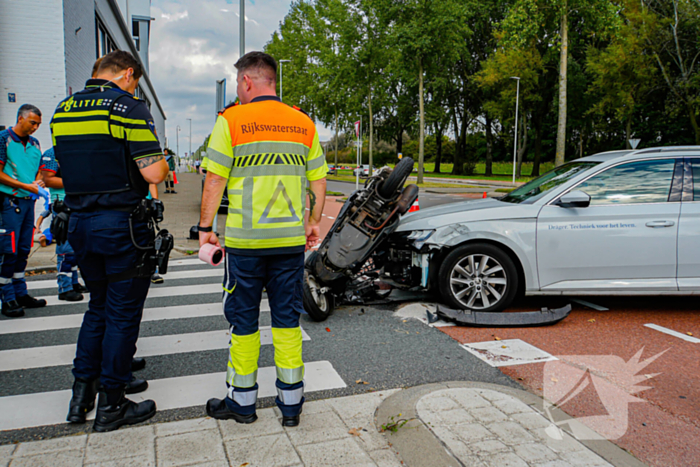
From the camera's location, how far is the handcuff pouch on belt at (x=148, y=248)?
9.98ft

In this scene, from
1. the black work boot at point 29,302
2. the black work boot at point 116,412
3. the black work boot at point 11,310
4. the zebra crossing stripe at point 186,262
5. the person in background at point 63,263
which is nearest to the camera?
the black work boot at point 116,412

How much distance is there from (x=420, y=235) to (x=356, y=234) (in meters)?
0.66

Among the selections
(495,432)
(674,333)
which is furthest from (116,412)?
(674,333)

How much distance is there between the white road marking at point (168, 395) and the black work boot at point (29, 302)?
245 centimetres

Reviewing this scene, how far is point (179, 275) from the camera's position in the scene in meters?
7.56

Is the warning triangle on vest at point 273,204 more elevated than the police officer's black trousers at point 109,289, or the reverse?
the warning triangle on vest at point 273,204

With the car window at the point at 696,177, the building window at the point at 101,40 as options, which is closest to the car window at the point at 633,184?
the car window at the point at 696,177

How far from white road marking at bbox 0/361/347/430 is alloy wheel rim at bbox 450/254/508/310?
1837mm

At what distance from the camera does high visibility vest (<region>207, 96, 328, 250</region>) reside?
2.93 m

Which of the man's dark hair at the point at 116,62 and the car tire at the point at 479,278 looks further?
the car tire at the point at 479,278

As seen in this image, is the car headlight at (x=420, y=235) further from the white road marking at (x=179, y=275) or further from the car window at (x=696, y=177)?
Result: the white road marking at (x=179, y=275)

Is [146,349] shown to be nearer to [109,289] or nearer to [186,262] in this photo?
[109,289]

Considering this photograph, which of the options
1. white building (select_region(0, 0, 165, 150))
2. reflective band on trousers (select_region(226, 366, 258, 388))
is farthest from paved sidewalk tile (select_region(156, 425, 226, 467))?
white building (select_region(0, 0, 165, 150))

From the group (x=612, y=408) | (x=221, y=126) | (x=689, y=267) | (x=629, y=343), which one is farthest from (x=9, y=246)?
(x=689, y=267)
